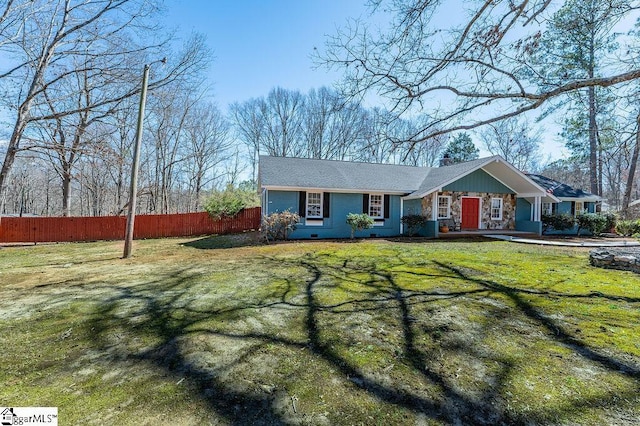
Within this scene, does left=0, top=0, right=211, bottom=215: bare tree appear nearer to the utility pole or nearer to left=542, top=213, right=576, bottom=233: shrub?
the utility pole

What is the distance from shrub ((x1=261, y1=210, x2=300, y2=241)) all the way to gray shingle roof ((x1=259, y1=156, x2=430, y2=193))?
4.54ft

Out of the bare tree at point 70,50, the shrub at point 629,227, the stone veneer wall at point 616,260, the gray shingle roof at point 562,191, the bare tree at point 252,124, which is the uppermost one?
the bare tree at point 252,124

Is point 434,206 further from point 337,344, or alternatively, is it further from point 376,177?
point 337,344

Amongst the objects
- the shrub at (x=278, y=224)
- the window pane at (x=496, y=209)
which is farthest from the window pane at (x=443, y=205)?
the shrub at (x=278, y=224)

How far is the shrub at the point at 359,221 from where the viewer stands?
1298 cm

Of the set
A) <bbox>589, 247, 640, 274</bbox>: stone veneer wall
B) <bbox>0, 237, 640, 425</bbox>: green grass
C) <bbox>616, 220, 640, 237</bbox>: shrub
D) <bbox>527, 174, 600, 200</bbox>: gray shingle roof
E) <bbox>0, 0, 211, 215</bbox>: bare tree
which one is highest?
<bbox>0, 0, 211, 215</bbox>: bare tree

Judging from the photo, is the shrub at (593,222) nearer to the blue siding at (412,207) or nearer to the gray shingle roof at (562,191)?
the gray shingle roof at (562,191)

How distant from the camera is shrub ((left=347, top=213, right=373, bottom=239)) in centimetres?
1298

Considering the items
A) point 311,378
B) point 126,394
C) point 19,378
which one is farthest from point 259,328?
point 19,378

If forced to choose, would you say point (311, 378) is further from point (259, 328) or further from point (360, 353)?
point (259, 328)

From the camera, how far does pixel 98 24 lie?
31.8 feet

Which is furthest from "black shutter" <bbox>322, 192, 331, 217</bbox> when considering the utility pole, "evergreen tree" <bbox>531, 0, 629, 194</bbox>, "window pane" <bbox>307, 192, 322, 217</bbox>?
→ "evergreen tree" <bbox>531, 0, 629, 194</bbox>

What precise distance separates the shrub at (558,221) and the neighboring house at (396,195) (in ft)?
2.69

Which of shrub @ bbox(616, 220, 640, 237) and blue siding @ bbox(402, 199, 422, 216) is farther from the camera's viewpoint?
blue siding @ bbox(402, 199, 422, 216)
